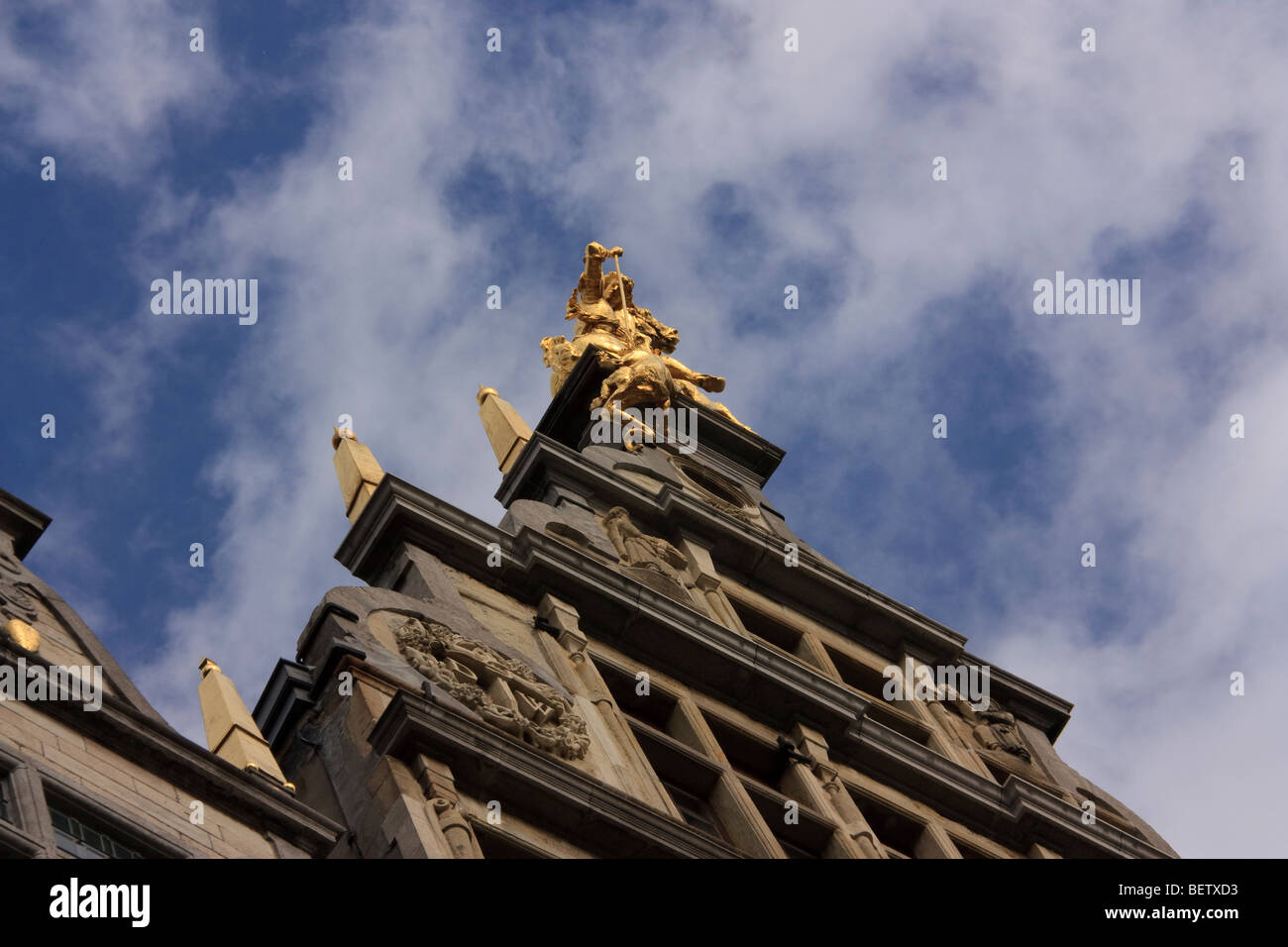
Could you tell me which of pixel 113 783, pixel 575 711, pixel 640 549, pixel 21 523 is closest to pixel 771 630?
pixel 640 549

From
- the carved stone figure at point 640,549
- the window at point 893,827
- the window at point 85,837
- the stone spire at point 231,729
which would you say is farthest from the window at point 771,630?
the window at point 85,837

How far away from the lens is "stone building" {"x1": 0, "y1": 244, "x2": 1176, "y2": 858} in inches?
748

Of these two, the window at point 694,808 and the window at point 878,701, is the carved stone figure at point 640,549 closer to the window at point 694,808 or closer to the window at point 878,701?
the window at point 878,701

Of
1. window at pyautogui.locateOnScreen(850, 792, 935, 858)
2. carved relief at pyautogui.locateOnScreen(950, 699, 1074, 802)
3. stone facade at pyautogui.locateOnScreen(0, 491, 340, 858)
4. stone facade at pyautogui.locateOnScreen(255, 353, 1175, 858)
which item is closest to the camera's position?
stone facade at pyautogui.locateOnScreen(0, 491, 340, 858)

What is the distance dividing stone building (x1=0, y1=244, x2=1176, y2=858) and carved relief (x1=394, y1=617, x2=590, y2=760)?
0.04 metres

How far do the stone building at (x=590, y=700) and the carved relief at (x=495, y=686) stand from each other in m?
0.04

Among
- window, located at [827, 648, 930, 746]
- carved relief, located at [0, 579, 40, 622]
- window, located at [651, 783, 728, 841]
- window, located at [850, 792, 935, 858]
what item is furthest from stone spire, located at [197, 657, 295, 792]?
window, located at [827, 648, 930, 746]

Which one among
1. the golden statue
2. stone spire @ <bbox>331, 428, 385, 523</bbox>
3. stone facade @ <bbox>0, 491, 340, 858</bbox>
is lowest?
stone facade @ <bbox>0, 491, 340, 858</bbox>

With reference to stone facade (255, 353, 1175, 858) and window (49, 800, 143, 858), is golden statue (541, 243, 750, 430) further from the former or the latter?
window (49, 800, 143, 858)

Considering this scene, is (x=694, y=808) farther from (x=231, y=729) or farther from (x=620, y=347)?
(x=620, y=347)

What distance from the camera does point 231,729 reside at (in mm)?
22125

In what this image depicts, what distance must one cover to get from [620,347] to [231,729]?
22.5 meters

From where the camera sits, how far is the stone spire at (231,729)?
21.5m
